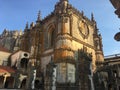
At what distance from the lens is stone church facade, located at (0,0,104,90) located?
947 inches

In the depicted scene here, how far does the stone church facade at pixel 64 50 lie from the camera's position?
78.9 ft

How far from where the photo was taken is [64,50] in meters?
25.1

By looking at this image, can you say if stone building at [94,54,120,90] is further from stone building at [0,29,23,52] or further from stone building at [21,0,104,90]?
stone building at [0,29,23,52]

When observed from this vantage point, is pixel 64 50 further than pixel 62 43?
No

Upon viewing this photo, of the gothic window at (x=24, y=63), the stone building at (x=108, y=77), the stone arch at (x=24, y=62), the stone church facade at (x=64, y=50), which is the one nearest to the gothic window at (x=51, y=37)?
the stone church facade at (x=64, y=50)

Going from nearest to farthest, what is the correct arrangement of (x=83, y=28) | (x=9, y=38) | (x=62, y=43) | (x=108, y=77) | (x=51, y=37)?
1. (x=62, y=43)
2. (x=108, y=77)
3. (x=51, y=37)
4. (x=83, y=28)
5. (x=9, y=38)

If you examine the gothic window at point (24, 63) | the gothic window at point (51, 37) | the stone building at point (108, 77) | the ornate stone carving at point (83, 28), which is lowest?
the stone building at point (108, 77)

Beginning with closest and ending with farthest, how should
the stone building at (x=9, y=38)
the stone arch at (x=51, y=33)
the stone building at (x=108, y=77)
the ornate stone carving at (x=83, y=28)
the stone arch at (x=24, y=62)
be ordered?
1. the stone building at (x=108, y=77)
2. the stone arch at (x=51, y=33)
3. the ornate stone carving at (x=83, y=28)
4. the stone arch at (x=24, y=62)
5. the stone building at (x=9, y=38)

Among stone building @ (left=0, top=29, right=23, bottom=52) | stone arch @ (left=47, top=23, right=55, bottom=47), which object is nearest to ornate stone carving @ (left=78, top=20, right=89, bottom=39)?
stone arch @ (left=47, top=23, right=55, bottom=47)

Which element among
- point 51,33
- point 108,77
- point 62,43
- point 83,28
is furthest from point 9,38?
point 108,77

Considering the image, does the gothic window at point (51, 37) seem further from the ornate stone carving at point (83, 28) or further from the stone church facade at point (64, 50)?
the ornate stone carving at point (83, 28)

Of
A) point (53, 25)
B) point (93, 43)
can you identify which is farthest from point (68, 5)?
point (93, 43)

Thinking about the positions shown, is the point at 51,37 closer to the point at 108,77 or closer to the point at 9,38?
the point at 108,77

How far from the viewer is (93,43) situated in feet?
113
